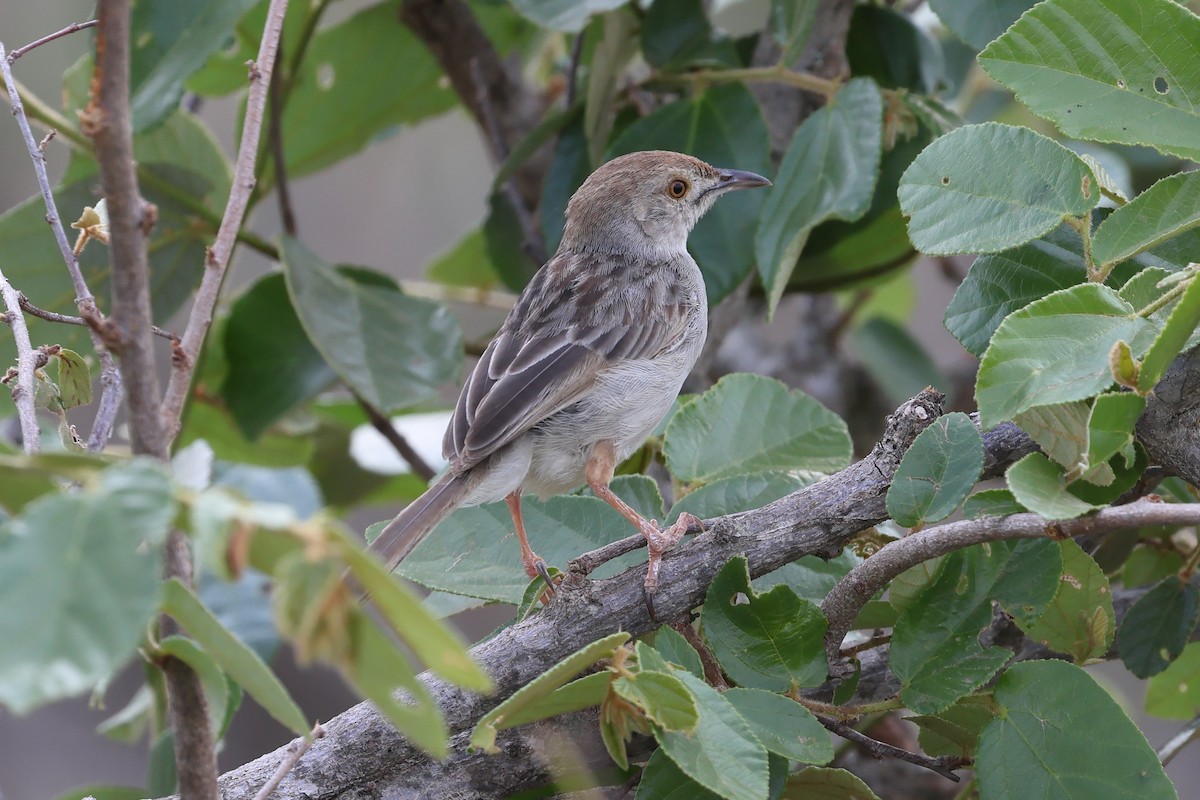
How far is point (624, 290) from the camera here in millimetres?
3676

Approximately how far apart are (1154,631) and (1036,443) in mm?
731

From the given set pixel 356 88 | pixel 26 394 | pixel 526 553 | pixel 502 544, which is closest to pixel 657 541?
pixel 526 553

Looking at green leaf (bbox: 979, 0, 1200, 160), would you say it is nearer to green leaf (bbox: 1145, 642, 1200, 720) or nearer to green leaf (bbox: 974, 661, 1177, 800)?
green leaf (bbox: 974, 661, 1177, 800)

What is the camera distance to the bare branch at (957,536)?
1.66 m

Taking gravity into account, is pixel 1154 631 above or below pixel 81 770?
above

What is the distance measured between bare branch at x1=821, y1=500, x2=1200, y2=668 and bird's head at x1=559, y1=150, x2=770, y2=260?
6.25 feet

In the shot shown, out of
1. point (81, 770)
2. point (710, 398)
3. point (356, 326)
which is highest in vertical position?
point (356, 326)

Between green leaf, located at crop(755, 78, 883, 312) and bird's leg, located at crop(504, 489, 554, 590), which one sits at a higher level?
green leaf, located at crop(755, 78, 883, 312)

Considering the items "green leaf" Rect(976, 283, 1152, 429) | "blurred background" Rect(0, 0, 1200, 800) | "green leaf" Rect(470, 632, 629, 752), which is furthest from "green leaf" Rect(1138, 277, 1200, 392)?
"blurred background" Rect(0, 0, 1200, 800)

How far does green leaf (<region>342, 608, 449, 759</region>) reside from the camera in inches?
44.3

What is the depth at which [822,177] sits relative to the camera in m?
3.16

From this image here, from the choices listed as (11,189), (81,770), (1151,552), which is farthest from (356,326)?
(11,189)

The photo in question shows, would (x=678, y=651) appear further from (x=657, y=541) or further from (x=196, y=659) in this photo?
(x=196, y=659)

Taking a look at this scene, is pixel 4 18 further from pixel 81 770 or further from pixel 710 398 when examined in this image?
pixel 710 398
